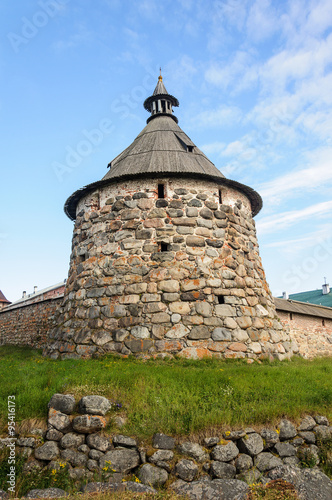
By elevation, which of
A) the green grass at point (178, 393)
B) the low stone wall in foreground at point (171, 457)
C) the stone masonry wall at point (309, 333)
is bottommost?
the low stone wall in foreground at point (171, 457)

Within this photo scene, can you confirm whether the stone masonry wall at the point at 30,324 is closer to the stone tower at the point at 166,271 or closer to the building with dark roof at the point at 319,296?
the stone tower at the point at 166,271

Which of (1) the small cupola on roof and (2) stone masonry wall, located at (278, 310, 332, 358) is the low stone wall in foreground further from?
(1) the small cupola on roof

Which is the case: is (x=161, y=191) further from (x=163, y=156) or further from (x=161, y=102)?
(x=161, y=102)

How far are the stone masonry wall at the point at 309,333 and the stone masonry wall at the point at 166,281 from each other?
451cm

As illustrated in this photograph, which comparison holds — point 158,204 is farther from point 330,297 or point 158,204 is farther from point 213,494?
point 330,297

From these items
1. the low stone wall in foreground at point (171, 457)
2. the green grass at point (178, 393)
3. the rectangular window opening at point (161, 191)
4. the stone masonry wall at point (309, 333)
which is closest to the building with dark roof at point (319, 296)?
the stone masonry wall at point (309, 333)

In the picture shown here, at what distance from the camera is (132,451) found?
4363mm

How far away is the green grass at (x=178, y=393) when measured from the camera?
4.69 meters

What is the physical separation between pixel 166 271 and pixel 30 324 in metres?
9.95

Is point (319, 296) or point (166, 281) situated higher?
point (319, 296)

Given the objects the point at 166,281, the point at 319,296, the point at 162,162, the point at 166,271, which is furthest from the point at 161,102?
the point at 319,296

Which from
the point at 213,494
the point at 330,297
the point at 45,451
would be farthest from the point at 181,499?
the point at 330,297

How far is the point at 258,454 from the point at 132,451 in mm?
1663

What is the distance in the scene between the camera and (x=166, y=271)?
838 centimetres
